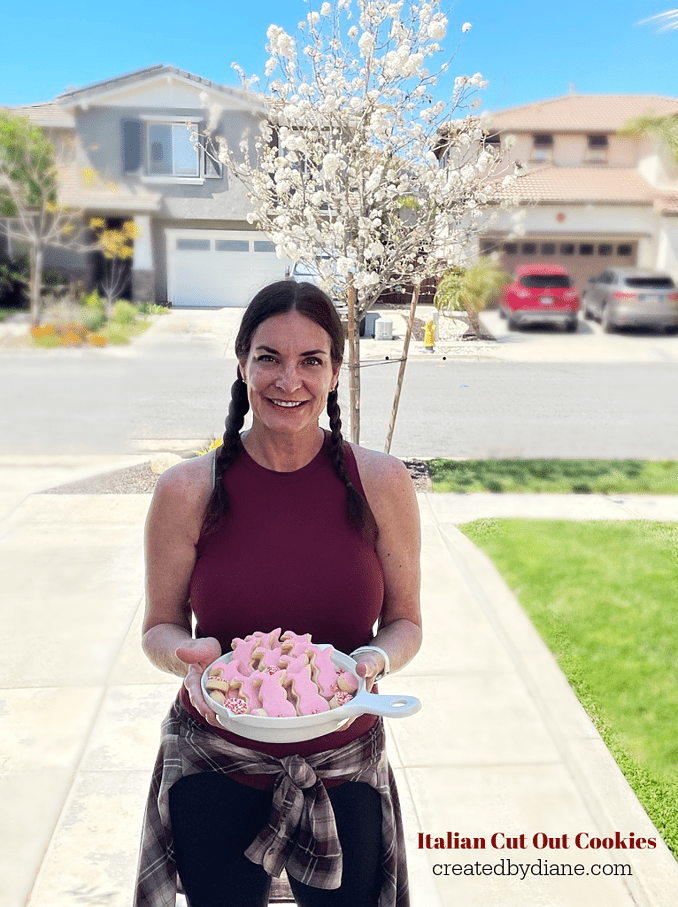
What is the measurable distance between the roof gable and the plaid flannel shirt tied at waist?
13.1ft

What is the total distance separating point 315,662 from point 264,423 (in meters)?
0.43

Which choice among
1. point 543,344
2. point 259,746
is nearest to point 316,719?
Answer: point 259,746

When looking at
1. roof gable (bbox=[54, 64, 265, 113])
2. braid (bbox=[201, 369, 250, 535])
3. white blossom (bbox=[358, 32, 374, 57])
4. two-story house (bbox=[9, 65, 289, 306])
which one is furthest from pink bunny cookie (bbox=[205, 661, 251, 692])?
white blossom (bbox=[358, 32, 374, 57])

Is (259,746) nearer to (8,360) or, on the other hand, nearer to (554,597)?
(554,597)

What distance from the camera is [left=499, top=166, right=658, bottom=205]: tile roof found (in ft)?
16.5

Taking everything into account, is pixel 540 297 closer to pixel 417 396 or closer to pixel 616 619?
pixel 417 396

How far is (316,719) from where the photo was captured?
1.21 metres

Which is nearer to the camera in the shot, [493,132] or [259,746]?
[259,746]

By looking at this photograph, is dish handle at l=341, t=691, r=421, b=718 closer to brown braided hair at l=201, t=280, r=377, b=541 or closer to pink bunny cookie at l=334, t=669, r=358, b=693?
pink bunny cookie at l=334, t=669, r=358, b=693

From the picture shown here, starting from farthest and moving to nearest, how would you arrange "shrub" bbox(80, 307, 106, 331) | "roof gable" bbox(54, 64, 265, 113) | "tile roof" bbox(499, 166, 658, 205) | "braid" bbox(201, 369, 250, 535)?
"shrub" bbox(80, 307, 106, 331) → "tile roof" bbox(499, 166, 658, 205) → "roof gable" bbox(54, 64, 265, 113) → "braid" bbox(201, 369, 250, 535)

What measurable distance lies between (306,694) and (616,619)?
2.92 metres

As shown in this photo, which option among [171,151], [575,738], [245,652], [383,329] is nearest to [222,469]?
[245,652]

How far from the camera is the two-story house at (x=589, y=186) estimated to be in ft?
16.6

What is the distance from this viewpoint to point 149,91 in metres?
4.63
